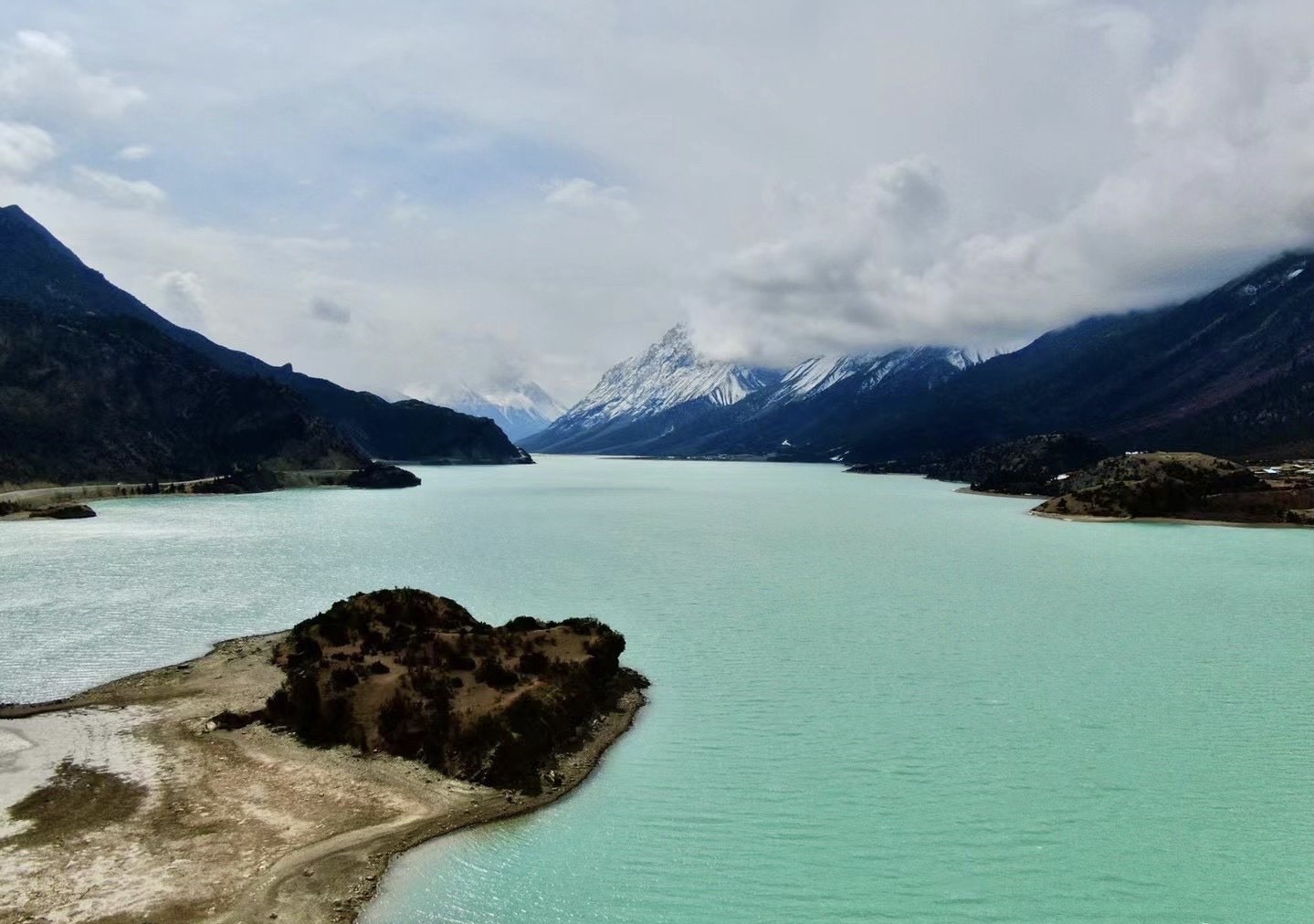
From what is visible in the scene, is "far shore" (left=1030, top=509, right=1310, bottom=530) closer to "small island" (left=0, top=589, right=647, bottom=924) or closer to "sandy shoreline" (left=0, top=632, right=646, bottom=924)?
"small island" (left=0, top=589, right=647, bottom=924)

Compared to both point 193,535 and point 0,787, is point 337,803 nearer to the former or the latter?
point 0,787

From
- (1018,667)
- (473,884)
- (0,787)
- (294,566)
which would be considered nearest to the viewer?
(473,884)

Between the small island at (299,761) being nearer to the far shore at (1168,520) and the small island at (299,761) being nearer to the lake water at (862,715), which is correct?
the lake water at (862,715)

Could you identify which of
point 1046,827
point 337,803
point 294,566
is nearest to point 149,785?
point 337,803

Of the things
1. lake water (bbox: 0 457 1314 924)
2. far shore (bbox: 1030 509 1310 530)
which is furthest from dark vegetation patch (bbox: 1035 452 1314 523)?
lake water (bbox: 0 457 1314 924)

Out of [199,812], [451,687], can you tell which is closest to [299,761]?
[199,812]

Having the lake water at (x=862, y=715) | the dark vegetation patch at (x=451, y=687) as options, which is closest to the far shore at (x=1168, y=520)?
the lake water at (x=862, y=715)

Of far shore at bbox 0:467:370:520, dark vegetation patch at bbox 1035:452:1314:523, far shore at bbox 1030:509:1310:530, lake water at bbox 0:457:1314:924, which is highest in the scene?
dark vegetation patch at bbox 1035:452:1314:523
